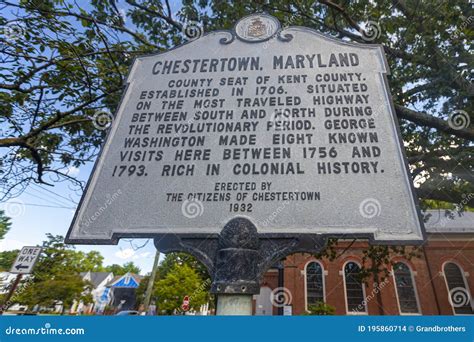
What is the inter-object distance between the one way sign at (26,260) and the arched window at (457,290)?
26989mm

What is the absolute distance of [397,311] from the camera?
66.0ft

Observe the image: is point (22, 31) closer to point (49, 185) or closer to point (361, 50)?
point (49, 185)

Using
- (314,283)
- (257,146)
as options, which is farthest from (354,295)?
(257,146)

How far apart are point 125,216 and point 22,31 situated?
191 inches

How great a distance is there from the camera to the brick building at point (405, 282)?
20375 mm

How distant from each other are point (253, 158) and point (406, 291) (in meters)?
24.8

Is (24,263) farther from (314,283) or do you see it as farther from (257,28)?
(314,283)

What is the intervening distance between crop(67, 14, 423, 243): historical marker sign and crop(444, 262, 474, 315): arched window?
2556 centimetres

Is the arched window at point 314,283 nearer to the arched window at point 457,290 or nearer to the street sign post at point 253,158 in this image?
the arched window at point 457,290

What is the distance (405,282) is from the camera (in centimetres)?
2142

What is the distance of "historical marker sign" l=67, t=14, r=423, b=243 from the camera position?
92.3 inches

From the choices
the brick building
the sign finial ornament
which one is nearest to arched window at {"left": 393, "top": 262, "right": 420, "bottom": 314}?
the brick building

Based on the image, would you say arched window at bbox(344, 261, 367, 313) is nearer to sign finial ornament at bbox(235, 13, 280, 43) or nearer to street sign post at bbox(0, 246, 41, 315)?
street sign post at bbox(0, 246, 41, 315)

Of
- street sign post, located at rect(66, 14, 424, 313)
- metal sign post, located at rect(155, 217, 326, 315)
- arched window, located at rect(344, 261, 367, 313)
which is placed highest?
arched window, located at rect(344, 261, 367, 313)
